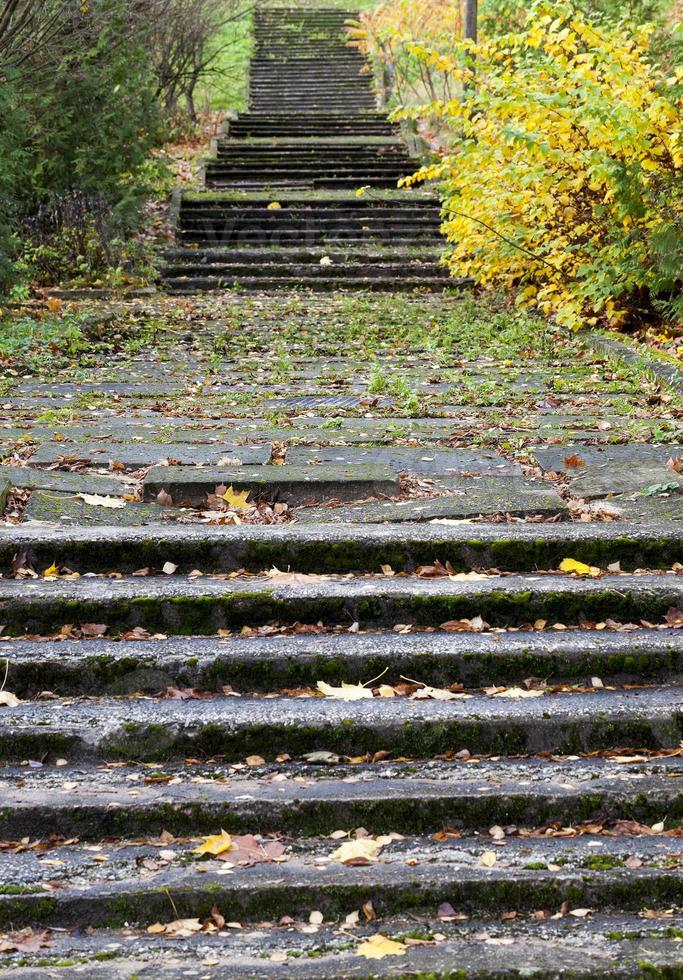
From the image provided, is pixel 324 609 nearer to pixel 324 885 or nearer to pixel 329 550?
pixel 329 550

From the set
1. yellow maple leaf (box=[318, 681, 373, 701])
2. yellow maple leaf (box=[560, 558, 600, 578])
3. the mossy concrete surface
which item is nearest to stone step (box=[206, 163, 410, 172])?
the mossy concrete surface

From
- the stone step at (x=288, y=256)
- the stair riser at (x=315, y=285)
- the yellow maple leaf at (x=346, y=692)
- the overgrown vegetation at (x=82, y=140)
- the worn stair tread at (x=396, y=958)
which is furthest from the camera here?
the stone step at (x=288, y=256)

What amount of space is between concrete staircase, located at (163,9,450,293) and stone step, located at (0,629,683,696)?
9061mm

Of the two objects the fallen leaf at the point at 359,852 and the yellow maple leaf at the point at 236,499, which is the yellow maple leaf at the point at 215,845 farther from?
the yellow maple leaf at the point at 236,499

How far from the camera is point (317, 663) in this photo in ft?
10.5

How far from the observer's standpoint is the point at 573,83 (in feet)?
27.9

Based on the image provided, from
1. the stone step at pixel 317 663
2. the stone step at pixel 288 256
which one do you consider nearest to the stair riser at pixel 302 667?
the stone step at pixel 317 663

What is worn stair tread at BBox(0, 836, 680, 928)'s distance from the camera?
2.42 m

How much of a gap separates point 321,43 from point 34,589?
2476 cm

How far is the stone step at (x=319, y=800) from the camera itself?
8.74 feet

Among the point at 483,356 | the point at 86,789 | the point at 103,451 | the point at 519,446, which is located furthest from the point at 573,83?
the point at 86,789

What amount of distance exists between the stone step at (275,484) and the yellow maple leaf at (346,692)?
1.35m

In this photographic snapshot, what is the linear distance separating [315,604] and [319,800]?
85 cm

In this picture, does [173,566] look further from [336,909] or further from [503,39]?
[503,39]
